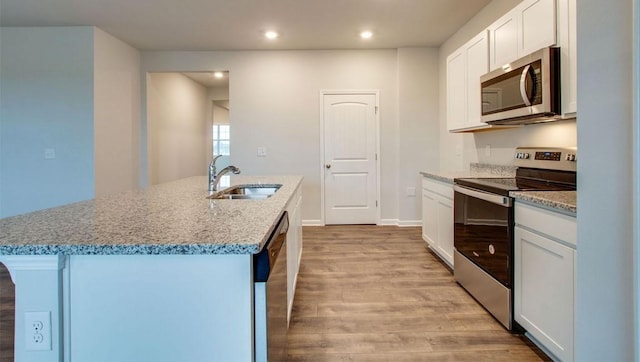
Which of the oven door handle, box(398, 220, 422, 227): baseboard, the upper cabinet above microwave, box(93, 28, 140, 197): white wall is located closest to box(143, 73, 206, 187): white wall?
box(93, 28, 140, 197): white wall

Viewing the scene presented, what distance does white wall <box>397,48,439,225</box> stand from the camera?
202 inches

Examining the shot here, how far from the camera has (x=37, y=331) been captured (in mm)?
1005

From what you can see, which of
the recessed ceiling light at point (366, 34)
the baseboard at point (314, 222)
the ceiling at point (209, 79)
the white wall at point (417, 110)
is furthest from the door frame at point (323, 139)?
the ceiling at point (209, 79)

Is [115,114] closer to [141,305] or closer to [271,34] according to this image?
[271,34]

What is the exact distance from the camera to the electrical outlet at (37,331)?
3.29 ft

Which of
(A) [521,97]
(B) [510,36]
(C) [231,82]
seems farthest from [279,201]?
(C) [231,82]

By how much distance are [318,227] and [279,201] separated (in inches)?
136

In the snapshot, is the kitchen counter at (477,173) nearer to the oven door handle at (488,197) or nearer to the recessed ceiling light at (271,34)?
the oven door handle at (488,197)

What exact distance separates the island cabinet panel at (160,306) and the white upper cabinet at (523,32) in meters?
2.24

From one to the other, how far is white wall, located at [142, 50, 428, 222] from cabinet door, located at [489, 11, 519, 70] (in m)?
2.39

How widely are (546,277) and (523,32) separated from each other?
64.0 inches

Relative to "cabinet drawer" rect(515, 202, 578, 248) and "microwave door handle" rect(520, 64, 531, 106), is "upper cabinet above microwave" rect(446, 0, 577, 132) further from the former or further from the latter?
"cabinet drawer" rect(515, 202, 578, 248)

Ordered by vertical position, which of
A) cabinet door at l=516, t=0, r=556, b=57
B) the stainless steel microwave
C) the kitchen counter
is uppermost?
cabinet door at l=516, t=0, r=556, b=57

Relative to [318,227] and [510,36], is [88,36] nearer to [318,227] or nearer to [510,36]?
[318,227]
